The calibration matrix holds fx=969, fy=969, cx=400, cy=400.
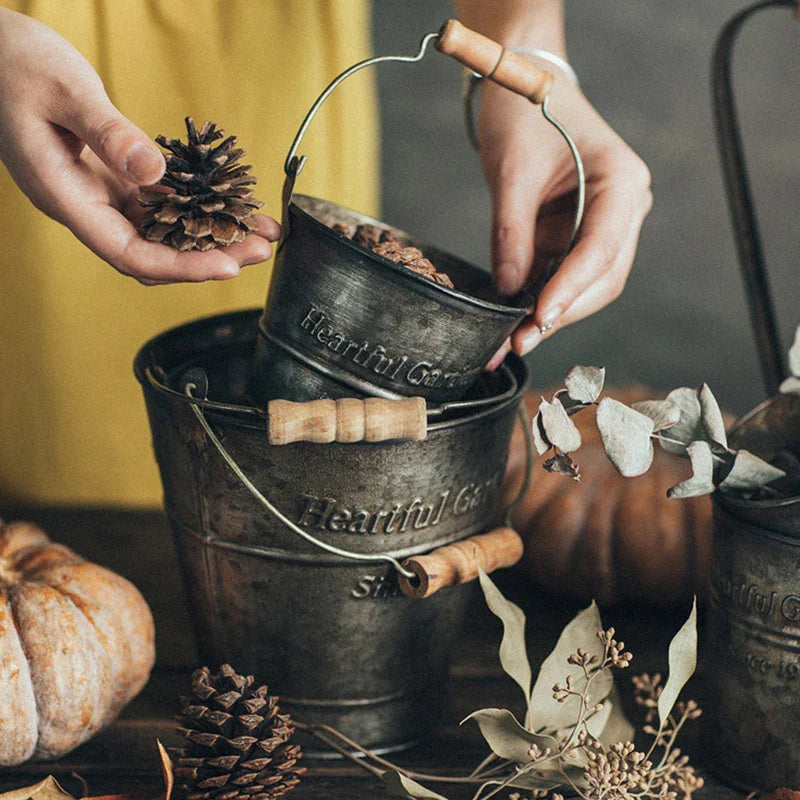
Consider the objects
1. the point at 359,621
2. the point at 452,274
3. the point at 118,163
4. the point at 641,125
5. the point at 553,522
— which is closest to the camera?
the point at 118,163

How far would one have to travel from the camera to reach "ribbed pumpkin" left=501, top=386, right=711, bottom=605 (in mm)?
1013

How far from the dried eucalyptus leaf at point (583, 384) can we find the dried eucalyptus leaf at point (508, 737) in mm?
236

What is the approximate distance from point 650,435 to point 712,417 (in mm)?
55

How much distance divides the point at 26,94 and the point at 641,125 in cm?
181

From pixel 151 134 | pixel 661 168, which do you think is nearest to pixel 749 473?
pixel 151 134

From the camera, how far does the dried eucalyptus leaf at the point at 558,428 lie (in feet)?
2.24

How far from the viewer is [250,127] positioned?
1138 millimetres

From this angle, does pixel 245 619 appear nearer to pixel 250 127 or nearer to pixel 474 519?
pixel 474 519

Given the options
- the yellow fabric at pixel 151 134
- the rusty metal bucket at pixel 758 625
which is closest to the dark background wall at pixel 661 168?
the yellow fabric at pixel 151 134

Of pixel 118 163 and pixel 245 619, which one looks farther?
pixel 245 619

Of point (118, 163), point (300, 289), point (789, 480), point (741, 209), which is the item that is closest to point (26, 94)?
point (118, 163)

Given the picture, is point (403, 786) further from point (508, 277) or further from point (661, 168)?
point (661, 168)

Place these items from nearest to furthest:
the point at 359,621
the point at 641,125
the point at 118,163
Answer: the point at 118,163 < the point at 359,621 < the point at 641,125

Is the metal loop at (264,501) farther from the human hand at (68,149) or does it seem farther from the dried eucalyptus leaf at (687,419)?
the dried eucalyptus leaf at (687,419)
